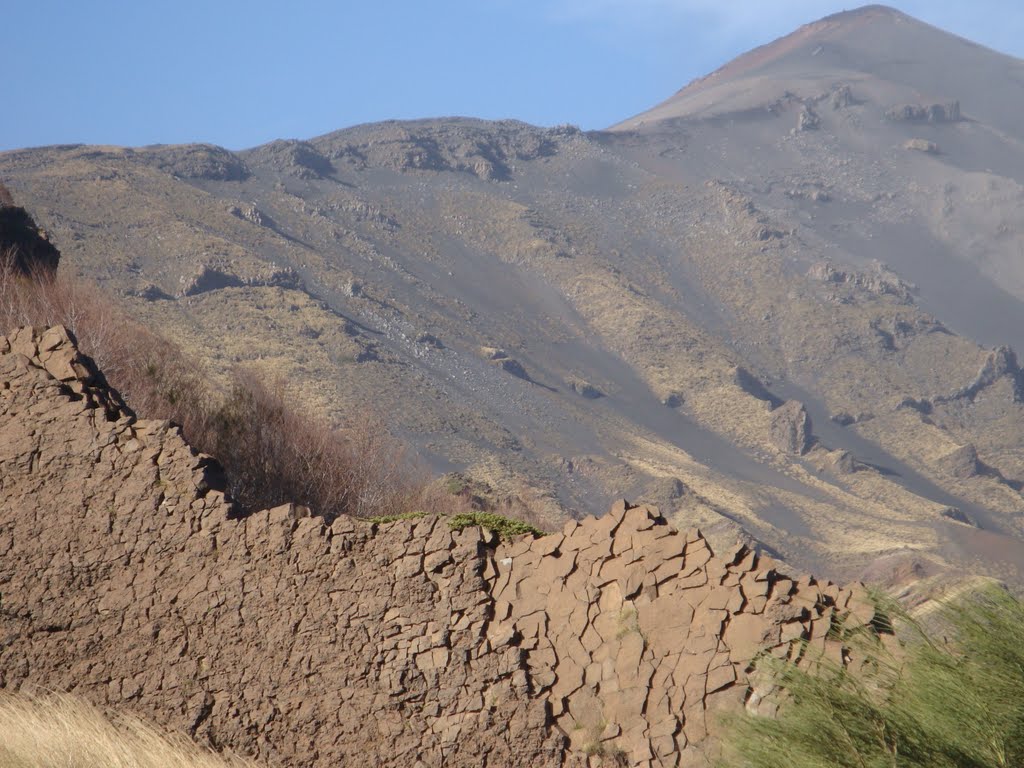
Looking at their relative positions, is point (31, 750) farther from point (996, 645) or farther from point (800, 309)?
point (800, 309)

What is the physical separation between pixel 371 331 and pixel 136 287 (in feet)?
50.3

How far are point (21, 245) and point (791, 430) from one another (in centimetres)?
5772

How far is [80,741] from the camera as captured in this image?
8.59 m

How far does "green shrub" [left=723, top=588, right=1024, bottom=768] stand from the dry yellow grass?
421 cm

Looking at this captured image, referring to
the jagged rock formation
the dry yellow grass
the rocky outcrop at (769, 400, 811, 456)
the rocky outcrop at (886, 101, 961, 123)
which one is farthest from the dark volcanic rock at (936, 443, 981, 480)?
the rocky outcrop at (886, 101, 961, 123)

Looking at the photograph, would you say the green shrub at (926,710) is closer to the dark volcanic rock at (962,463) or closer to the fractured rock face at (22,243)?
the fractured rock face at (22,243)

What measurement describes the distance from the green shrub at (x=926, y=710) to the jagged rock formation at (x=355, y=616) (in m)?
1.26

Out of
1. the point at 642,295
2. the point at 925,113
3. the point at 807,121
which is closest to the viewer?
the point at 642,295

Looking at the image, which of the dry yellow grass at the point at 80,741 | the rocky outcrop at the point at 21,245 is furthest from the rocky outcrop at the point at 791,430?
the dry yellow grass at the point at 80,741

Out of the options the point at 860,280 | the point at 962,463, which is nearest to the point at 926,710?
the point at 962,463

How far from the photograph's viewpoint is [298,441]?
27.4m

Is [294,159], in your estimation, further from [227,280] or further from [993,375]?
[993,375]

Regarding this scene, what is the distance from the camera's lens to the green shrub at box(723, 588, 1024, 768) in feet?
19.4

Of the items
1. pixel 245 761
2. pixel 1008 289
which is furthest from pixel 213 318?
pixel 1008 289
